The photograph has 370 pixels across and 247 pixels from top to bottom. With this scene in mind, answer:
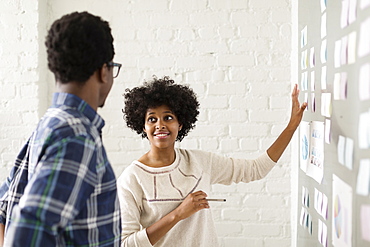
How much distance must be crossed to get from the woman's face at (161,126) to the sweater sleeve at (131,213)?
0.61 feet

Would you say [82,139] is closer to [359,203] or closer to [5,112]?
[359,203]

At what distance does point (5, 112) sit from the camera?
2686 millimetres

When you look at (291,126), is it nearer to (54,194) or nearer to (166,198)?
(166,198)

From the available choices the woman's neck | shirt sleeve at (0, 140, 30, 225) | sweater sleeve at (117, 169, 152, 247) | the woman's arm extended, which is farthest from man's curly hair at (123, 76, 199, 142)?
shirt sleeve at (0, 140, 30, 225)

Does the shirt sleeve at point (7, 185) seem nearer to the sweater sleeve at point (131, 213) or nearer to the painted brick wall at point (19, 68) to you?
the sweater sleeve at point (131, 213)

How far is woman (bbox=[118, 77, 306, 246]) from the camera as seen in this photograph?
6.10 feet

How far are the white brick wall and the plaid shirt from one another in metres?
1.49

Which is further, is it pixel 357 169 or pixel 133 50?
pixel 133 50

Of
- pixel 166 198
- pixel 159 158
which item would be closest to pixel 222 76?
pixel 159 158

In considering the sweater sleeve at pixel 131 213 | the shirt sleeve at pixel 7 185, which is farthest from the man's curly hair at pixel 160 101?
the shirt sleeve at pixel 7 185

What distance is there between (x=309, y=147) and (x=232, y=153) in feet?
2.61

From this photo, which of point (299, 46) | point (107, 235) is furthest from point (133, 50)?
point (107, 235)

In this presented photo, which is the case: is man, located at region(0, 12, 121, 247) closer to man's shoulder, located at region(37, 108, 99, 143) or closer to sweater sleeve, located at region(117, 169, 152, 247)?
man's shoulder, located at region(37, 108, 99, 143)

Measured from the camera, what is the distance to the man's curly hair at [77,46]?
3.73ft
